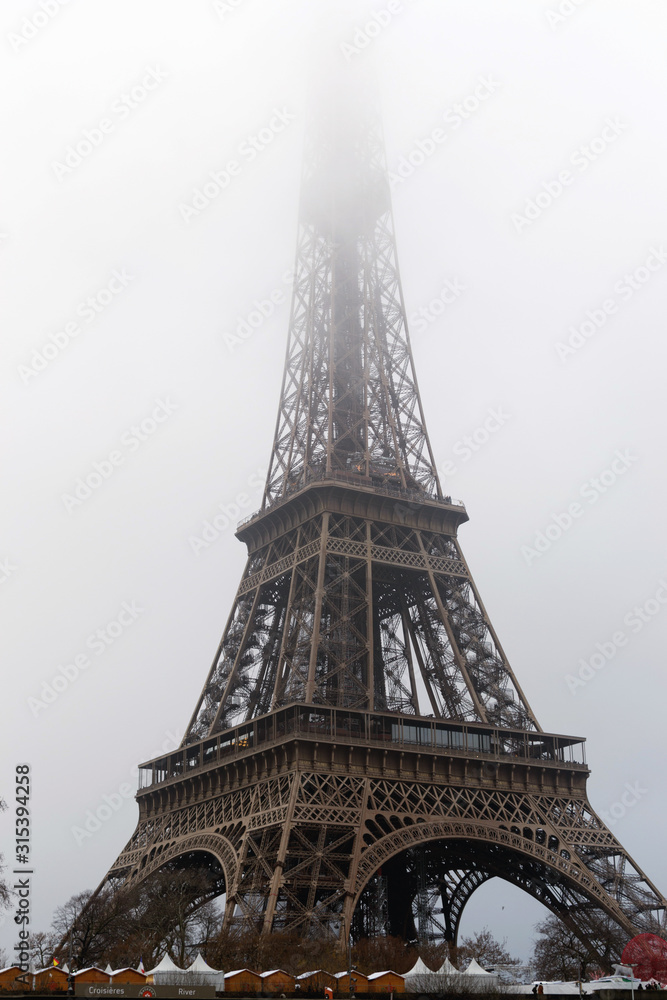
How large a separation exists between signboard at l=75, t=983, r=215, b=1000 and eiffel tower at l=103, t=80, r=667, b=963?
25.6ft

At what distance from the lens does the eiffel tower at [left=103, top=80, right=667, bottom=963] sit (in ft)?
190

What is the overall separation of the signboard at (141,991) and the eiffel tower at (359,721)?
7.81 m

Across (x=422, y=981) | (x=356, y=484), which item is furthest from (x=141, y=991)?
(x=356, y=484)

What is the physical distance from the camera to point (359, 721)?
2490 inches

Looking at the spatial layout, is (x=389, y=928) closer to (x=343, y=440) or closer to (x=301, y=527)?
(x=301, y=527)

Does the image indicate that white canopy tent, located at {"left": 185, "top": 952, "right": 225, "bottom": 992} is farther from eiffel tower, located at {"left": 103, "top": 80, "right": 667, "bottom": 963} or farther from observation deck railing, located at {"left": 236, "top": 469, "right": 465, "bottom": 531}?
observation deck railing, located at {"left": 236, "top": 469, "right": 465, "bottom": 531}

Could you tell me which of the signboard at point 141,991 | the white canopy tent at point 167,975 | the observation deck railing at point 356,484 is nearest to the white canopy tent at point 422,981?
the signboard at point 141,991

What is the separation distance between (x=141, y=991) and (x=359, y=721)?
22.4 m

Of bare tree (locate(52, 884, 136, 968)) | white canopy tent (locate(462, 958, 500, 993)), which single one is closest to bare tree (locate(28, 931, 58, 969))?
bare tree (locate(52, 884, 136, 968))

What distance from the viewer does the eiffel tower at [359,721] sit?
190 feet

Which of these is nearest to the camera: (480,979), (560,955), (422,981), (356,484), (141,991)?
(141,991)

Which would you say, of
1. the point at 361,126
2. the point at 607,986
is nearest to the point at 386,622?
the point at 607,986

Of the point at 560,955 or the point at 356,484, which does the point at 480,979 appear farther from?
the point at 356,484

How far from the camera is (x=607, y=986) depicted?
150 ft
